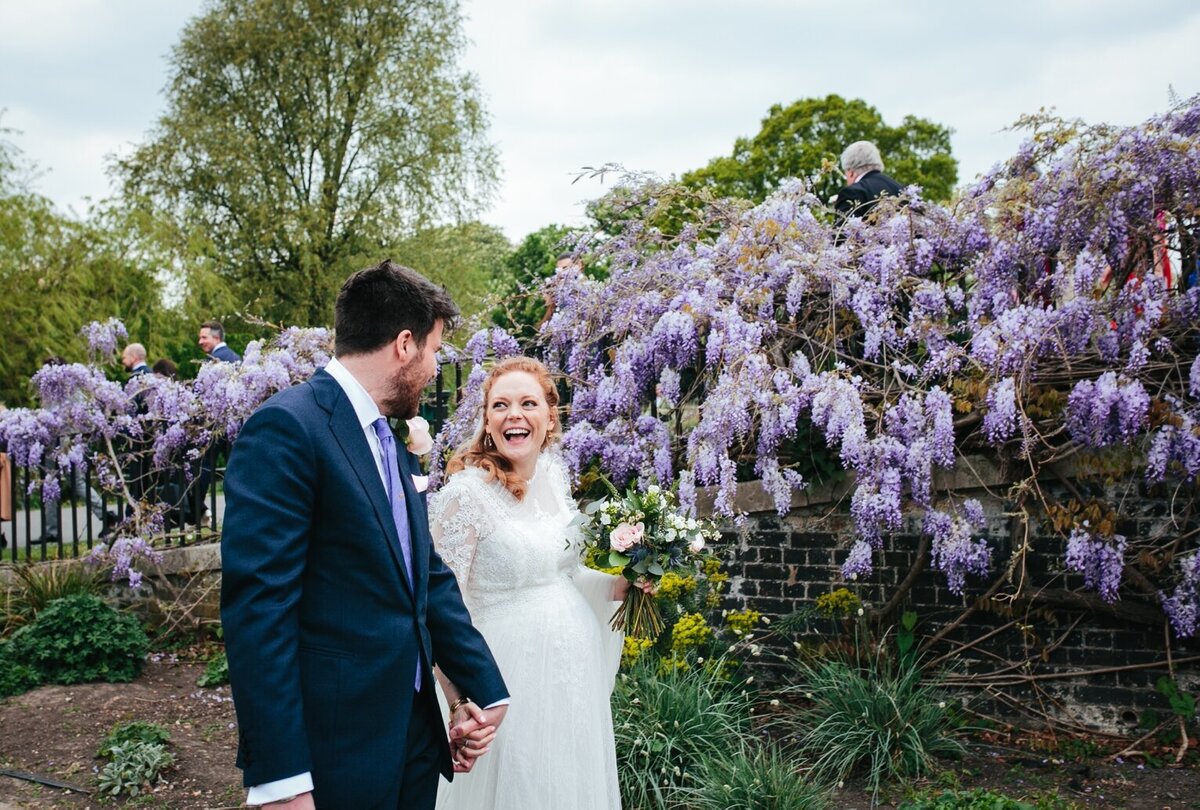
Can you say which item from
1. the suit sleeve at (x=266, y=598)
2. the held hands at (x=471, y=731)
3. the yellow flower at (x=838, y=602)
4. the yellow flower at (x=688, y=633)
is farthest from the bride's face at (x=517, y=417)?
the yellow flower at (x=838, y=602)

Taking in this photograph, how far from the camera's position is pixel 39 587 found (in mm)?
7992

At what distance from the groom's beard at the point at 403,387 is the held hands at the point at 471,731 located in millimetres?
879

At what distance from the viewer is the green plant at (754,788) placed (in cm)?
444

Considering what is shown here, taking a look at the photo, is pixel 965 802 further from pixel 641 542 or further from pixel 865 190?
pixel 865 190

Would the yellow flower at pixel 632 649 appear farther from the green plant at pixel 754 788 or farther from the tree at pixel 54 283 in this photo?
the tree at pixel 54 283

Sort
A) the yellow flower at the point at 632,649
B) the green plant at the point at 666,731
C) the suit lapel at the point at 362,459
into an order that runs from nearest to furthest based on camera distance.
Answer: the suit lapel at the point at 362,459 → the green plant at the point at 666,731 → the yellow flower at the point at 632,649

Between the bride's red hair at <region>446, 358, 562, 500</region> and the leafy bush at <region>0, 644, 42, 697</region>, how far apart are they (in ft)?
15.2

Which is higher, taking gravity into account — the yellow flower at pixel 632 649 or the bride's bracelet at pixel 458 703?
the bride's bracelet at pixel 458 703

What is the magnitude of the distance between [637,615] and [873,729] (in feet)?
6.31

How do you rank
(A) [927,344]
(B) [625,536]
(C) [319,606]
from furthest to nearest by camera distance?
(A) [927,344], (B) [625,536], (C) [319,606]

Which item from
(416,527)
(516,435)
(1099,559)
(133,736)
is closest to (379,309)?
(416,527)

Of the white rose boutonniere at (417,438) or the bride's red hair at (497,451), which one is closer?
the bride's red hair at (497,451)

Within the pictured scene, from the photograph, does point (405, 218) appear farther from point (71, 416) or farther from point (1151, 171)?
point (1151, 171)

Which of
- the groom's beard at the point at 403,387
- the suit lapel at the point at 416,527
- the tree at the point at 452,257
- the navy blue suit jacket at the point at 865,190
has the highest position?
the tree at the point at 452,257
